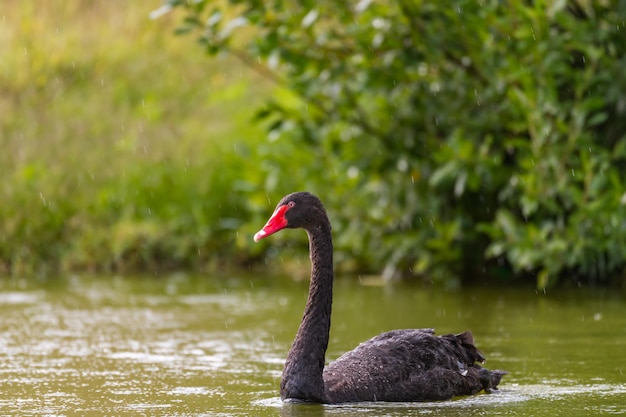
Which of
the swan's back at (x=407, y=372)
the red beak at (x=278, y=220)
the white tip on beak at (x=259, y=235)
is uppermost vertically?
the red beak at (x=278, y=220)

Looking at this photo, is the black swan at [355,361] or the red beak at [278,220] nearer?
the black swan at [355,361]

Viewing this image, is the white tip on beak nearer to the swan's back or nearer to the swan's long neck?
the swan's long neck

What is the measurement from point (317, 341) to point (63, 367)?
2036 millimetres

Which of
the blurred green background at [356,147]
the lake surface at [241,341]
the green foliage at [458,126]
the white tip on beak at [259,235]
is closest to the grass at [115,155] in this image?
the blurred green background at [356,147]

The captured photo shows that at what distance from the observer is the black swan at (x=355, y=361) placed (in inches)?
243

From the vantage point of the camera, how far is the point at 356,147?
12.1m

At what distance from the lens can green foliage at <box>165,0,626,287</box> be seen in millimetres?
10367

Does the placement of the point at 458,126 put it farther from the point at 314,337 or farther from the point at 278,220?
the point at 314,337

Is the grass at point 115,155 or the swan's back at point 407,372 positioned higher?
the grass at point 115,155

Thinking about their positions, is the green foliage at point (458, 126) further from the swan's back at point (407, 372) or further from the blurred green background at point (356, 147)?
the swan's back at point (407, 372)

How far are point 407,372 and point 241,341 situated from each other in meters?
2.59

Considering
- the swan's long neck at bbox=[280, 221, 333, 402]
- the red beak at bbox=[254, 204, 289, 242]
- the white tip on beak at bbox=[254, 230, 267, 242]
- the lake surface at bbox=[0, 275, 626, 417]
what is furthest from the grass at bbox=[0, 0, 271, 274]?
the white tip on beak at bbox=[254, 230, 267, 242]

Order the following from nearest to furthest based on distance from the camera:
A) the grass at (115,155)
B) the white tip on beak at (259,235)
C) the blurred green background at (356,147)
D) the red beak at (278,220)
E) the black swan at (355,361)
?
the white tip on beak at (259,235)
the black swan at (355,361)
the red beak at (278,220)
the blurred green background at (356,147)
the grass at (115,155)

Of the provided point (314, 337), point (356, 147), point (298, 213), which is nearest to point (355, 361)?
point (314, 337)
